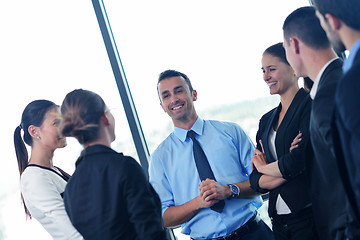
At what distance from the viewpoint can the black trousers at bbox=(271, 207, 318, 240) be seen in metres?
1.91

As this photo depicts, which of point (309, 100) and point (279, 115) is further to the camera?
point (279, 115)

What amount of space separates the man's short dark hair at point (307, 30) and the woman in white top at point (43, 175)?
1142mm

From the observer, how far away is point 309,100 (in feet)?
6.57

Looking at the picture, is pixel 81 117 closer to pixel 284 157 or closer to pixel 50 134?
pixel 50 134

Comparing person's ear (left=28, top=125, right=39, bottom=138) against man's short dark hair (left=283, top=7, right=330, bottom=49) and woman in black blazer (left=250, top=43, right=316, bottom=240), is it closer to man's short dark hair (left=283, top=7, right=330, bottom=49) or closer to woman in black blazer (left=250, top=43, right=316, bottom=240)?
woman in black blazer (left=250, top=43, right=316, bottom=240)

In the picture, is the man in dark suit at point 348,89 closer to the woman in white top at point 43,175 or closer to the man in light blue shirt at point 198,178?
the man in light blue shirt at point 198,178

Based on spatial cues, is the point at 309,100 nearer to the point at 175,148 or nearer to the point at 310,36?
the point at 310,36

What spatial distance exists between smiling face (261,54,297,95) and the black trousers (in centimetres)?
71

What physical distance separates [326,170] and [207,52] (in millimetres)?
2032

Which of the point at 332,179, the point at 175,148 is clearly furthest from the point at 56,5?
the point at 332,179

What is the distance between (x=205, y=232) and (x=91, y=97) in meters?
1.16

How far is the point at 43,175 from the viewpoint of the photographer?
2.09 metres

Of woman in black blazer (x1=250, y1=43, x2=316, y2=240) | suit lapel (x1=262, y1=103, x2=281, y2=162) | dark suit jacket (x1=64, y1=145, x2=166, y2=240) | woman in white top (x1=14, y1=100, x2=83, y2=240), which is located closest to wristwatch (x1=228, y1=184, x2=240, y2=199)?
woman in black blazer (x1=250, y1=43, x2=316, y2=240)

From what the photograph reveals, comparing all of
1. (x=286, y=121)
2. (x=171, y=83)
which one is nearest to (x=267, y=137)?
(x=286, y=121)
